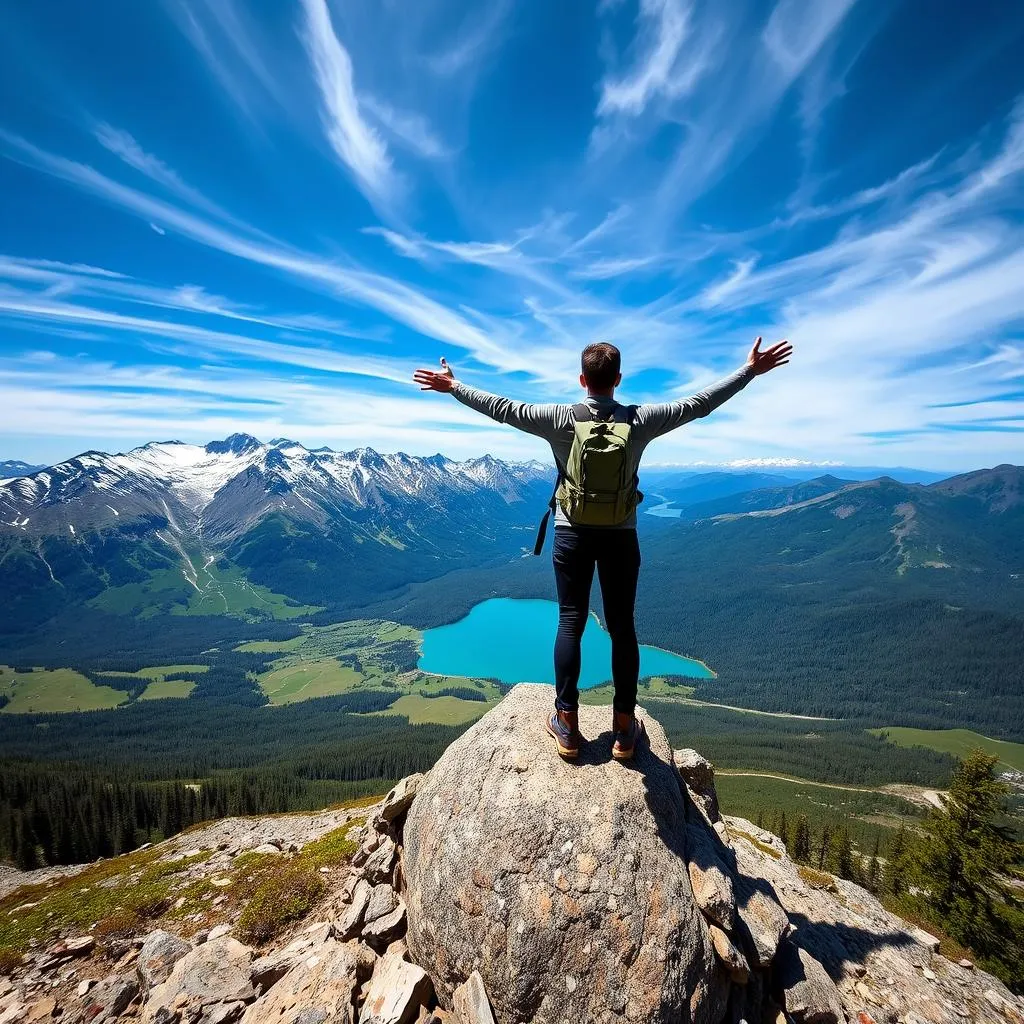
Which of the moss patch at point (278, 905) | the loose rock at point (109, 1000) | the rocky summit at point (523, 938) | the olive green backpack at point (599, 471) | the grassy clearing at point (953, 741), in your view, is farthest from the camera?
the grassy clearing at point (953, 741)

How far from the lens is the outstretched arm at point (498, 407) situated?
6.93 meters

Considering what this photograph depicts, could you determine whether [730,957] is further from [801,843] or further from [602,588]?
[801,843]

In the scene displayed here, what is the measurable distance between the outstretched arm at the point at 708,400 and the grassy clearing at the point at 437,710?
167285 millimetres

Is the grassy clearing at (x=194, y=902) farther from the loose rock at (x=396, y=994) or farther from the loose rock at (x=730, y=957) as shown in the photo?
the loose rock at (x=730, y=957)

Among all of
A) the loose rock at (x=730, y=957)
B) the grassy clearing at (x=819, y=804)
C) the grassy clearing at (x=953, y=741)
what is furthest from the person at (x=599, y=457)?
the grassy clearing at (x=953, y=741)

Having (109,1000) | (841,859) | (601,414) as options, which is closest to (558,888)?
(601,414)

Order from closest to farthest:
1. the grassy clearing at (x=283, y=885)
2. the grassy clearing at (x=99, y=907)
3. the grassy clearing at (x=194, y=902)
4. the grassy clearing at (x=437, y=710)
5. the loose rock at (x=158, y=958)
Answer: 1. the loose rock at (x=158, y=958)
2. the grassy clearing at (x=283, y=885)
3. the grassy clearing at (x=194, y=902)
4. the grassy clearing at (x=99, y=907)
5. the grassy clearing at (x=437, y=710)

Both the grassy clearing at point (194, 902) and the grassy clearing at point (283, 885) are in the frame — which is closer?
the grassy clearing at point (283, 885)

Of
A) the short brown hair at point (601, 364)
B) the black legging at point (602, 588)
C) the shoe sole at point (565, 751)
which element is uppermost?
the short brown hair at point (601, 364)

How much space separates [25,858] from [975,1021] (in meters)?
79.2

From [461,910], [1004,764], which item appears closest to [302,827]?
[461,910]

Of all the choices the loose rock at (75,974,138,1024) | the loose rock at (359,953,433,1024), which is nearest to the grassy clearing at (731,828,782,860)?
the loose rock at (359,953,433,1024)

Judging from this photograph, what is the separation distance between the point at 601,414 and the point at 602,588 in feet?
8.58

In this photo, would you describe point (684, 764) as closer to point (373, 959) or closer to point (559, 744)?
point (559, 744)
